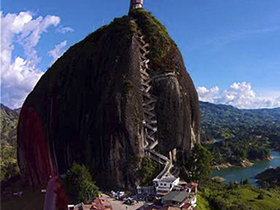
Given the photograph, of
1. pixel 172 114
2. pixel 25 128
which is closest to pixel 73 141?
pixel 25 128

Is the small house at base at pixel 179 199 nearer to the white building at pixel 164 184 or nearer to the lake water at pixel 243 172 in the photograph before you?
the white building at pixel 164 184

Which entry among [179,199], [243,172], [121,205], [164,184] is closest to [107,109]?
[164,184]

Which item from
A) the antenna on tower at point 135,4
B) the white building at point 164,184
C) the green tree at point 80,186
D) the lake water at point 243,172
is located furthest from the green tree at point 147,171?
the lake water at point 243,172

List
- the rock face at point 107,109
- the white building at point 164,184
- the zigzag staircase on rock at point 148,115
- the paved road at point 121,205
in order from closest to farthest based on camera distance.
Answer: the paved road at point 121,205 → the white building at point 164,184 → the rock face at point 107,109 → the zigzag staircase on rock at point 148,115

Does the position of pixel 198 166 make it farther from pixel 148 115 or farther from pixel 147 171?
pixel 148 115

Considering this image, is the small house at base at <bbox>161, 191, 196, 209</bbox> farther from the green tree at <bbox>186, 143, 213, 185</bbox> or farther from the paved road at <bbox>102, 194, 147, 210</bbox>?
the green tree at <bbox>186, 143, 213, 185</bbox>

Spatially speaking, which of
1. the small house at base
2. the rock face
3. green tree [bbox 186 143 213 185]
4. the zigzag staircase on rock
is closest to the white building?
the small house at base
